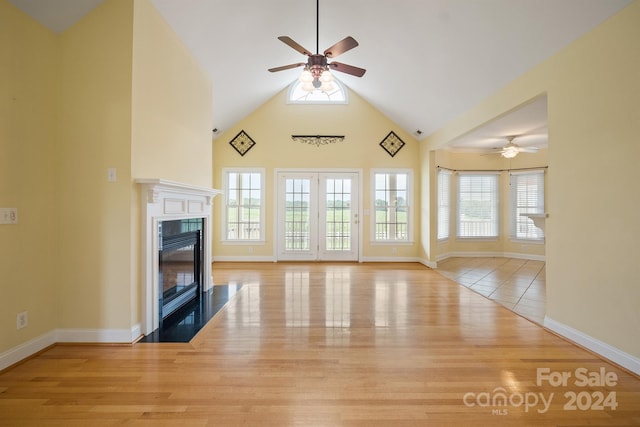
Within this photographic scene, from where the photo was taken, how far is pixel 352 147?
267 inches

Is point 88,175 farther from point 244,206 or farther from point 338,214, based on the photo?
point 338,214

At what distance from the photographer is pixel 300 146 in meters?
6.75

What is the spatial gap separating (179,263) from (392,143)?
5192 millimetres

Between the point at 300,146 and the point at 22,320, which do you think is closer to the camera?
the point at 22,320

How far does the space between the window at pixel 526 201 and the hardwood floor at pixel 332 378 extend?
15.8 ft

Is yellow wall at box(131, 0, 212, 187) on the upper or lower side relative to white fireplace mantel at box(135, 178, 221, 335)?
upper

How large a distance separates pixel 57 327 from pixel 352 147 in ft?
18.9

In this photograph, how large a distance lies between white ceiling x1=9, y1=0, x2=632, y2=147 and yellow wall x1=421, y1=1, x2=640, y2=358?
0.29 metres

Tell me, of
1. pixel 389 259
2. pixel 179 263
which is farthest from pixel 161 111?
pixel 389 259

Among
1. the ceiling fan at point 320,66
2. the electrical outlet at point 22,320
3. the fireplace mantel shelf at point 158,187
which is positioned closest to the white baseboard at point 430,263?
the ceiling fan at point 320,66

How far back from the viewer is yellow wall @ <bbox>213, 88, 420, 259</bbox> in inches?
265

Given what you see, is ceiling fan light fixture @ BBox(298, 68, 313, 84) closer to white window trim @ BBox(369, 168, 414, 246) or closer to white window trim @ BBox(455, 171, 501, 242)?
white window trim @ BBox(369, 168, 414, 246)

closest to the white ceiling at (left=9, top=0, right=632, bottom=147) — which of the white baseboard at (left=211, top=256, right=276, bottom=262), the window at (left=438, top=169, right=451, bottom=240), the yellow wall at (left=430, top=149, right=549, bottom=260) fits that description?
the window at (left=438, top=169, right=451, bottom=240)

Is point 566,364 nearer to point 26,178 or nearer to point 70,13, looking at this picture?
point 26,178
